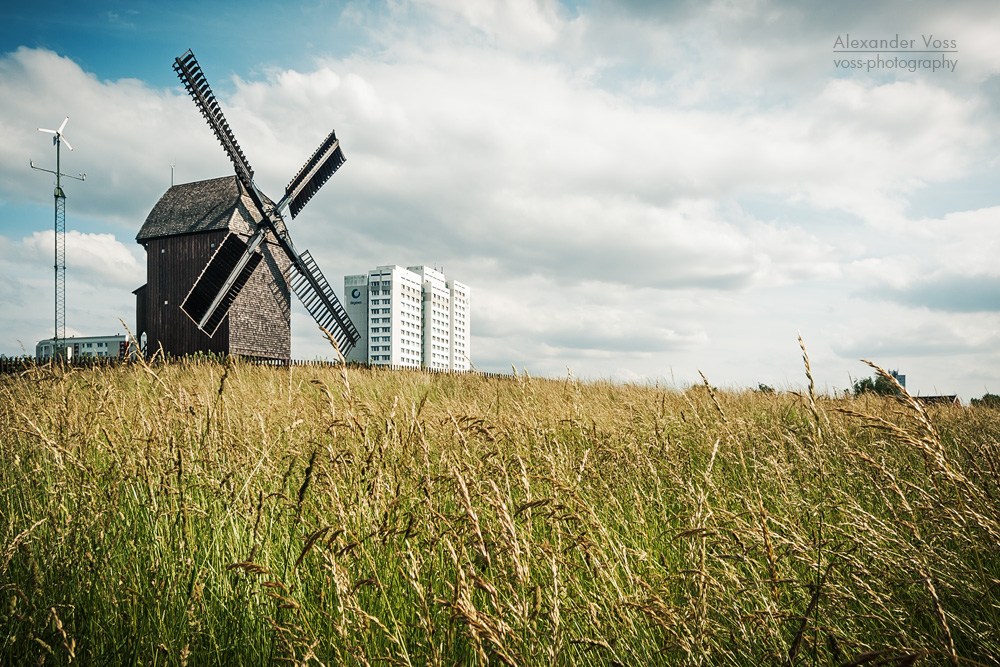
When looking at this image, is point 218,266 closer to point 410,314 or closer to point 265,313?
point 265,313

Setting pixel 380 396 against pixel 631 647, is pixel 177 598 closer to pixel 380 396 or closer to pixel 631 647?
pixel 631 647

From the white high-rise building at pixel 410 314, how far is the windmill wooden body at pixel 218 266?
211 feet

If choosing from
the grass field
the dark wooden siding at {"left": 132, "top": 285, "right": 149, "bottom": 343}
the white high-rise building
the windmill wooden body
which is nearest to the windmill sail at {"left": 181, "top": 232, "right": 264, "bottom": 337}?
the windmill wooden body

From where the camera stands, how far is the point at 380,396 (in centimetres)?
1093

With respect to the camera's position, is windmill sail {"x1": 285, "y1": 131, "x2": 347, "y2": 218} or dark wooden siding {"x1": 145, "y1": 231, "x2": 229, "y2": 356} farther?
Result: windmill sail {"x1": 285, "y1": 131, "x2": 347, "y2": 218}

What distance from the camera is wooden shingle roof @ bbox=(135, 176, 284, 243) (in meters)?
24.9

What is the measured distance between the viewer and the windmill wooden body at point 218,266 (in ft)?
78.6

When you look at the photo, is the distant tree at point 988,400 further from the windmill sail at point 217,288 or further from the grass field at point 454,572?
the windmill sail at point 217,288

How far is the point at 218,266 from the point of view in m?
24.1

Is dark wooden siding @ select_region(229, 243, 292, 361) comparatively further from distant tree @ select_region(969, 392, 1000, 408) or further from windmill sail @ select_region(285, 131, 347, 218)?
distant tree @ select_region(969, 392, 1000, 408)

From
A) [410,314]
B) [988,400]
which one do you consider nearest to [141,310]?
[988,400]

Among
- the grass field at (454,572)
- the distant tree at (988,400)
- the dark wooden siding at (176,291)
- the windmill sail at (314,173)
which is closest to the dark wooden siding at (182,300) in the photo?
the dark wooden siding at (176,291)

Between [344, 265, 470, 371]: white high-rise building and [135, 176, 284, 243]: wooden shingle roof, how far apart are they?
64616 millimetres

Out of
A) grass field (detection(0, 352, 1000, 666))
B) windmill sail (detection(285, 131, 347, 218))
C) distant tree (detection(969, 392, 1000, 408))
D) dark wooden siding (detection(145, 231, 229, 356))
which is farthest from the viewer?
windmill sail (detection(285, 131, 347, 218))
